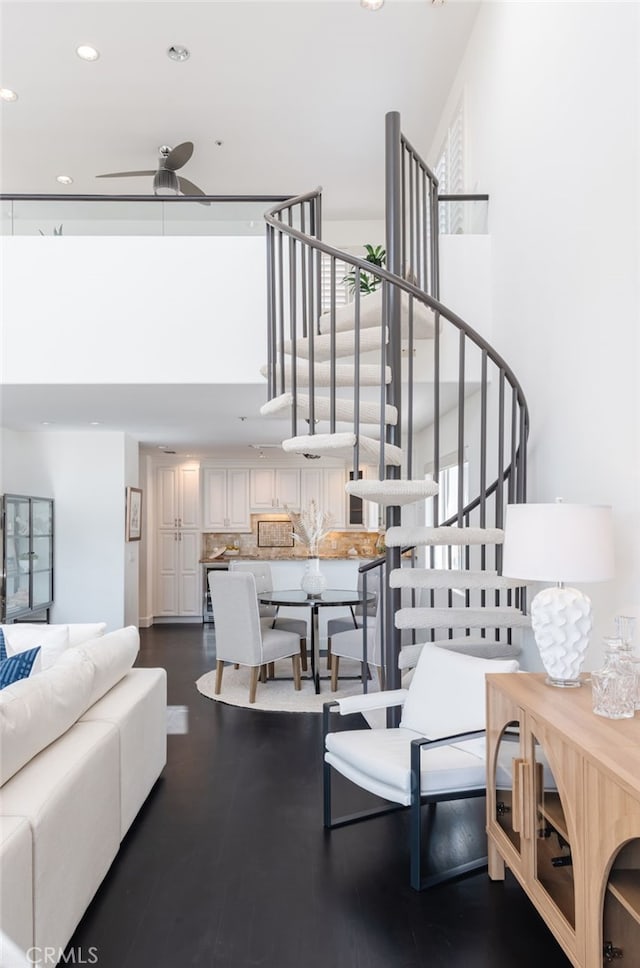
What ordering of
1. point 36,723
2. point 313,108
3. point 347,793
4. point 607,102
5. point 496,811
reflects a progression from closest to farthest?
point 36,723 → point 496,811 → point 607,102 → point 347,793 → point 313,108

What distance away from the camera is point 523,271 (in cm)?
373

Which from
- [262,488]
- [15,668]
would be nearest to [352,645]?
[15,668]

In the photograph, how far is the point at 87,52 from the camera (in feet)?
16.6

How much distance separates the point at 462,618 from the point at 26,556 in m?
4.60

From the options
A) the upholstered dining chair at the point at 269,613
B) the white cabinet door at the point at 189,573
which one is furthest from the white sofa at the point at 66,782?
the white cabinet door at the point at 189,573

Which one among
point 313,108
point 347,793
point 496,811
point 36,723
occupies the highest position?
point 313,108

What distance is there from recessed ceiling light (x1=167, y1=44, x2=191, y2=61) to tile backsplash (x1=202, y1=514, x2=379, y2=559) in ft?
18.9

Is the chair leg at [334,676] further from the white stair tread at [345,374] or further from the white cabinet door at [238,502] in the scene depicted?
the white cabinet door at [238,502]

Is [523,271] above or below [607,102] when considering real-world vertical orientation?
below

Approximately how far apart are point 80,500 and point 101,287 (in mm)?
3199

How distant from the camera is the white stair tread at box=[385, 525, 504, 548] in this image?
10.5 ft

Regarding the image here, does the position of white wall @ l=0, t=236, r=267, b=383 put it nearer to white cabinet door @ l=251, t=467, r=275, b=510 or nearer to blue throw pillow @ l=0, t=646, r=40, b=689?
blue throw pillow @ l=0, t=646, r=40, b=689

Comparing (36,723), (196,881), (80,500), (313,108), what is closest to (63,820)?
(36,723)

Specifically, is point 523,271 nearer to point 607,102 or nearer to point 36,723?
point 607,102
